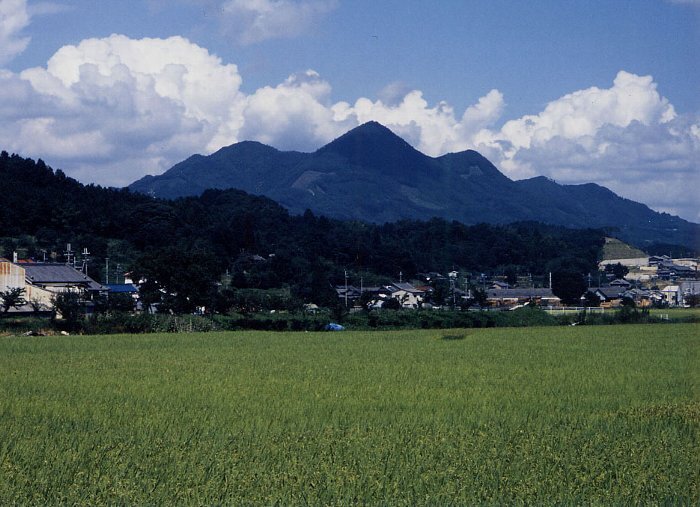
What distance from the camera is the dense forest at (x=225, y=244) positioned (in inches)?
2308

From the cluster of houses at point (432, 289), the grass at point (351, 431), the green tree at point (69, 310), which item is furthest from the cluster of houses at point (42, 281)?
the grass at point (351, 431)

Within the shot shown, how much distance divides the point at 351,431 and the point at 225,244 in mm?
78463

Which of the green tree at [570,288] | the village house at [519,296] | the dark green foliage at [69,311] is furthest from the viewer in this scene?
the village house at [519,296]

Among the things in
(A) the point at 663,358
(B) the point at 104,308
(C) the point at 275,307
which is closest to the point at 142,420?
(A) the point at 663,358

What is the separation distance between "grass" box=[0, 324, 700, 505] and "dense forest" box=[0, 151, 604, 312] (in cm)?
2897

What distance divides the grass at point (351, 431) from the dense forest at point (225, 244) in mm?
28965

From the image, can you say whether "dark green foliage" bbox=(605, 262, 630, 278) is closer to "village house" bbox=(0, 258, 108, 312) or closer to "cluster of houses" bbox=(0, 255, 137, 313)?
"village house" bbox=(0, 258, 108, 312)

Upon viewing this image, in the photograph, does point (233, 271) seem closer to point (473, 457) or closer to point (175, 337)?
point (175, 337)

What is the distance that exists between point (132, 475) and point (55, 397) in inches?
273

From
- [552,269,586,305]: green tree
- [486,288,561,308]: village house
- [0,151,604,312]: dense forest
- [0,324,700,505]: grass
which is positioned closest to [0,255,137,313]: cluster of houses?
[0,151,604,312]: dense forest

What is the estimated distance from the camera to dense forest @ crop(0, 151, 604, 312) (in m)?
58.6

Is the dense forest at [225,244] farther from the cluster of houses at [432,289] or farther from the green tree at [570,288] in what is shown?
the green tree at [570,288]

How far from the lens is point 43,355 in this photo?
24.8 metres

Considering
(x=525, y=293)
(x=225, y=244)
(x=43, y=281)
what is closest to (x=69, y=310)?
(x=43, y=281)
